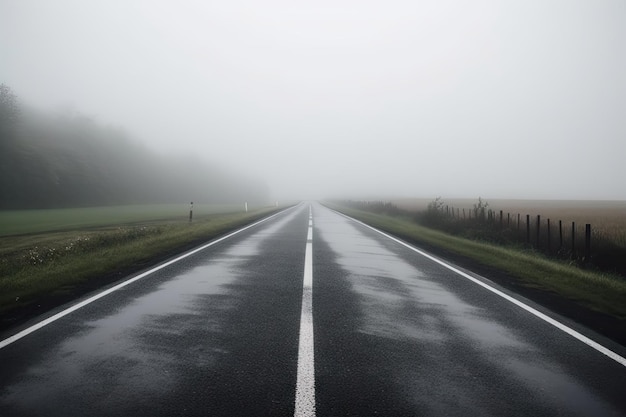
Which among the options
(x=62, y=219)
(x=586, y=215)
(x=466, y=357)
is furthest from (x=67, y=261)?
Answer: (x=586, y=215)

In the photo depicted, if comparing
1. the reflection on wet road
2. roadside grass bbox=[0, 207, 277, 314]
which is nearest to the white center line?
the reflection on wet road

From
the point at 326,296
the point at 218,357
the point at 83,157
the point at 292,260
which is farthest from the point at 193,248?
the point at 83,157

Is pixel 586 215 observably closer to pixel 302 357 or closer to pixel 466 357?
pixel 466 357

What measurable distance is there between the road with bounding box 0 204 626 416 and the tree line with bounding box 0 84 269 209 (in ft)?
161

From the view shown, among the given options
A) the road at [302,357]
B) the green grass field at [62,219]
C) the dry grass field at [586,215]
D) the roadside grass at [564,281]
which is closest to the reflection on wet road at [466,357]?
the road at [302,357]

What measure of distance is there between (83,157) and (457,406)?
7479 centimetres

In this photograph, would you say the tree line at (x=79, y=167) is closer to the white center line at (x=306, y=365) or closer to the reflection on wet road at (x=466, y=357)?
the white center line at (x=306, y=365)

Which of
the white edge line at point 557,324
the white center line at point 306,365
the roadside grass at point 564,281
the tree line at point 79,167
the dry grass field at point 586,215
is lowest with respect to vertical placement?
the roadside grass at point 564,281

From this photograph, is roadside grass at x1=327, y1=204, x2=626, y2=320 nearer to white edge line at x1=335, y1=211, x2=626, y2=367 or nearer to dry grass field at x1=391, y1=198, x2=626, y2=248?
white edge line at x1=335, y1=211, x2=626, y2=367

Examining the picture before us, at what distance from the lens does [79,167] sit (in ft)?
198

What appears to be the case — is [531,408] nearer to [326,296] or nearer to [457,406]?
[457,406]

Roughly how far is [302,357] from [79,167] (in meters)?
67.6

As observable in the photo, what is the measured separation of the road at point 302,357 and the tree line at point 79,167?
48960mm

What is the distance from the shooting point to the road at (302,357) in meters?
3.37
